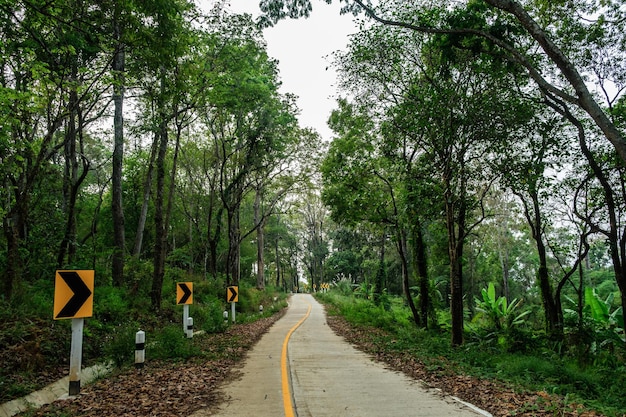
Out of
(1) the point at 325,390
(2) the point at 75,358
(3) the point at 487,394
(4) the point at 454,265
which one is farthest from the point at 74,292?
(4) the point at 454,265

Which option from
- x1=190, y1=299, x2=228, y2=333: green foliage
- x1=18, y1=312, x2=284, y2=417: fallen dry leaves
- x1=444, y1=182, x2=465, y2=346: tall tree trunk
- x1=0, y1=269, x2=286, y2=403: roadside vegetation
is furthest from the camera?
x1=190, y1=299, x2=228, y2=333: green foliage

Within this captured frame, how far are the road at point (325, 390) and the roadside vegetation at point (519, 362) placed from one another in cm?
74

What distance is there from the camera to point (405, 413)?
5770mm

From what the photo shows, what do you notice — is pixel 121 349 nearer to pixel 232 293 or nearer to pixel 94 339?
pixel 94 339

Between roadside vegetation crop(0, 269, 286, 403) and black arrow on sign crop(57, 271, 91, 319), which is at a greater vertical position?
black arrow on sign crop(57, 271, 91, 319)

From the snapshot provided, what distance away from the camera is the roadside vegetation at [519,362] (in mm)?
6677

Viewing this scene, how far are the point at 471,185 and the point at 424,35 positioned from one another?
484 cm

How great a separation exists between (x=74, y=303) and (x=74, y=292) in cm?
17

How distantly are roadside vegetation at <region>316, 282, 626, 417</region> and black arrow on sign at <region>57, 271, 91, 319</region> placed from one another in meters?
6.41

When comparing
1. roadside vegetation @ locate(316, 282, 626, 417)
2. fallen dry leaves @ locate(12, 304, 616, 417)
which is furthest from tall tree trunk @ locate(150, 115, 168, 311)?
roadside vegetation @ locate(316, 282, 626, 417)

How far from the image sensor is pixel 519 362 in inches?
358

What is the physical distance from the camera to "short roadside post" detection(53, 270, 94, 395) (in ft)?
20.9

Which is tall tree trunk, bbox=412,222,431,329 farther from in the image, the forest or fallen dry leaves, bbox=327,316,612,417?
fallen dry leaves, bbox=327,316,612,417

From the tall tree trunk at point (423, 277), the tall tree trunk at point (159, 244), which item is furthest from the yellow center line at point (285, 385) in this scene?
the tall tree trunk at point (423, 277)
